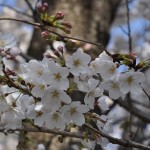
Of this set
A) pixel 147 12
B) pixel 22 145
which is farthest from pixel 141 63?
pixel 147 12

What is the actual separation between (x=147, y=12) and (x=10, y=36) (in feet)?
16.4

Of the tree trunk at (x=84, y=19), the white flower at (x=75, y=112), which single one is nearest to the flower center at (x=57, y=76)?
the white flower at (x=75, y=112)

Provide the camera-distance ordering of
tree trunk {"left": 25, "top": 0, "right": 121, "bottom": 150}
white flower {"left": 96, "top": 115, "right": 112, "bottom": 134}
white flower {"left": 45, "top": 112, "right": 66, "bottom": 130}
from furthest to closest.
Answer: tree trunk {"left": 25, "top": 0, "right": 121, "bottom": 150} → white flower {"left": 96, "top": 115, "right": 112, "bottom": 134} → white flower {"left": 45, "top": 112, "right": 66, "bottom": 130}

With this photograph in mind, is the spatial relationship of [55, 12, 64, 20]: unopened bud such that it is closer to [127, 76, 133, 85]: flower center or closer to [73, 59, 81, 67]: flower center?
[73, 59, 81, 67]: flower center

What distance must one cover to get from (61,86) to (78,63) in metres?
0.09

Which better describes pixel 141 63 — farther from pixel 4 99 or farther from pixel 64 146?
pixel 64 146

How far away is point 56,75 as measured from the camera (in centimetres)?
122

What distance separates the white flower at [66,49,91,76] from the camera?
4.03 ft

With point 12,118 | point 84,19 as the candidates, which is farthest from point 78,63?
point 84,19

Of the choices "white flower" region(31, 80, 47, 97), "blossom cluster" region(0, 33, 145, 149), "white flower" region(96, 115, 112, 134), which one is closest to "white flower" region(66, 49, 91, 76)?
"blossom cluster" region(0, 33, 145, 149)

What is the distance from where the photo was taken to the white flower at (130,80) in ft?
4.17

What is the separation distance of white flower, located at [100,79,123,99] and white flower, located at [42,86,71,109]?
5.0 inches

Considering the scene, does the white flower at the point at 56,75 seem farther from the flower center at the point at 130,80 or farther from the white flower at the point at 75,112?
the flower center at the point at 130,80

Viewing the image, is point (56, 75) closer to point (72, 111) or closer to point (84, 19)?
point (72, 111)
